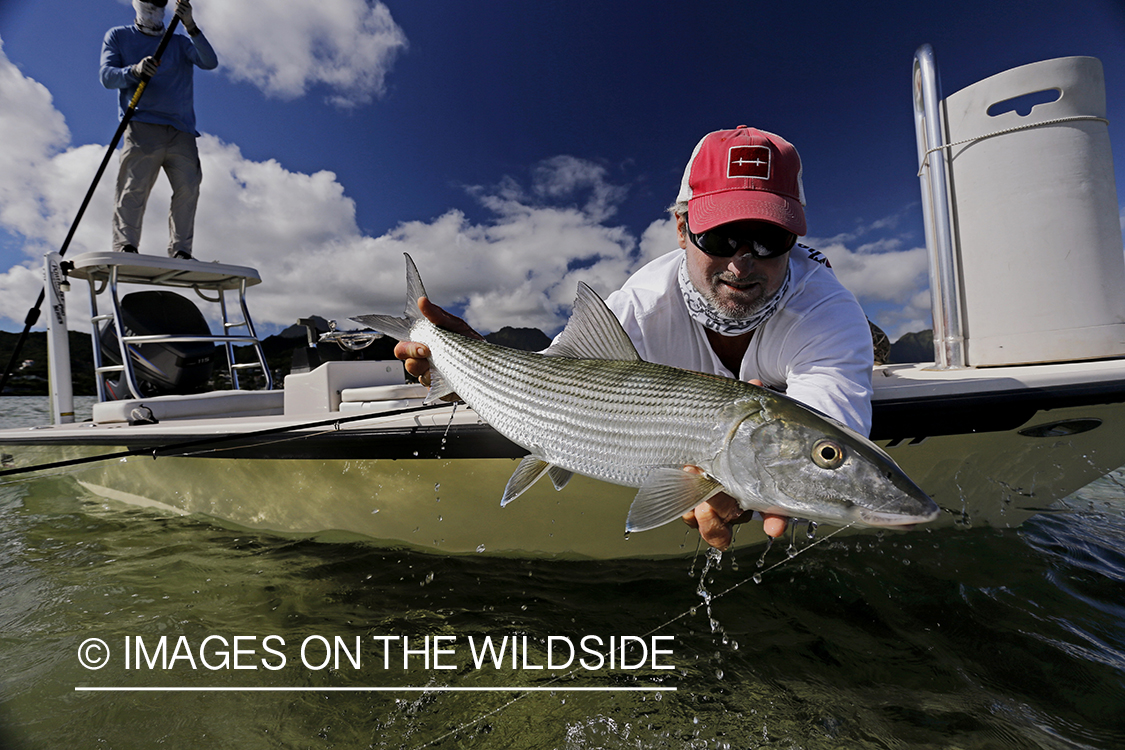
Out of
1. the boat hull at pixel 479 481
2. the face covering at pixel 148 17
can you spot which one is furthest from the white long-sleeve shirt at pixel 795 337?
the face covering at pixel 148 17

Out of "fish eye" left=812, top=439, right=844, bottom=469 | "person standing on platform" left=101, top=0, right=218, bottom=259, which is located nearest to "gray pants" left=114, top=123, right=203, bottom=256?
"person standing on platform" left=101, top=0, right=218, bottom=259

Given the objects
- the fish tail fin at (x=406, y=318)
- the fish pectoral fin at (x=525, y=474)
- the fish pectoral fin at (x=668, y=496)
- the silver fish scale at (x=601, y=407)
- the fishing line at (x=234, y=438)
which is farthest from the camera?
the fishing line at (x=234, y=438)

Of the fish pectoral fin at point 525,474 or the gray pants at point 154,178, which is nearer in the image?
the fish pectoral fin at point 525,474

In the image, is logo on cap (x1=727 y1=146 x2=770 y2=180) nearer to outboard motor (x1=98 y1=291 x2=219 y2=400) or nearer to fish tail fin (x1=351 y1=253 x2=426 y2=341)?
fish tail fin (x1=351 y1=253 x2=426 y2=341)

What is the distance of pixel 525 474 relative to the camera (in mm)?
2111

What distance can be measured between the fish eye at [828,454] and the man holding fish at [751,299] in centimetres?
58

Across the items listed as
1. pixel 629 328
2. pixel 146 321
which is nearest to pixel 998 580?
pixel 629 328

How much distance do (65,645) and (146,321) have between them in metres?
4.21

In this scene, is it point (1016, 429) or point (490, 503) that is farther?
point (490, 503)

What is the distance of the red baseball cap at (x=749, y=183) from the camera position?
7.49 ft

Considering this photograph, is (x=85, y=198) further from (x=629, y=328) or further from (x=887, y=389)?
(x=887, y=389)

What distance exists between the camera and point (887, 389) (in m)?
2.93

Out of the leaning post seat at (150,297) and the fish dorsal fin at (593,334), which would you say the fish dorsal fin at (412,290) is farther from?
the leaning post seat at (150,297)

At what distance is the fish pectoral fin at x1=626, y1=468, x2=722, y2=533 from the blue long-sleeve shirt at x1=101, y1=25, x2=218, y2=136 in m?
6.82
